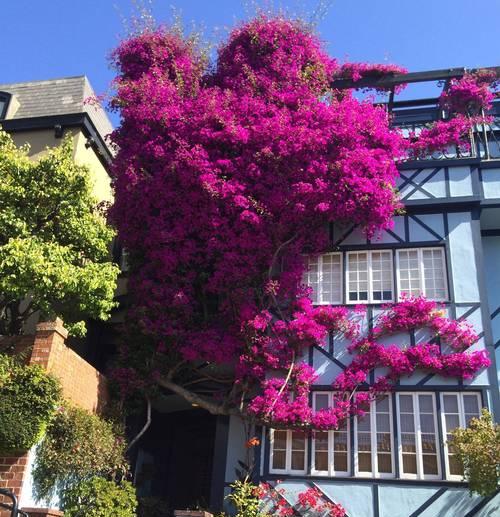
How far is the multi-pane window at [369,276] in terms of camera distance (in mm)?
13289

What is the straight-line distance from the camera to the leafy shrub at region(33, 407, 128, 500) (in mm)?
10680

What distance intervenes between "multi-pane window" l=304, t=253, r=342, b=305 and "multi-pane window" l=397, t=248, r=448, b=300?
1.31m

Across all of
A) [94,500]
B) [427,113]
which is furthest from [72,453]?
[427,113]

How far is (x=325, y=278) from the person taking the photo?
13.8 m

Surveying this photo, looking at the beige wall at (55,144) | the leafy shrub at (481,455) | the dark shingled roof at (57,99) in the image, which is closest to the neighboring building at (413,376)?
the leafy shrub at (481,455)

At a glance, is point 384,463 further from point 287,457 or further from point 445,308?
point 445,308

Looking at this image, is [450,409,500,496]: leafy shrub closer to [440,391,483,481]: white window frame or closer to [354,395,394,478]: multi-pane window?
[440,391,483,481]: white window frame

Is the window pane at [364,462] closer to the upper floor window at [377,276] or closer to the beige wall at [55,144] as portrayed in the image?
the upper floor window at [377,276]

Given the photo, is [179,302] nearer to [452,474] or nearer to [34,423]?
[34,423]

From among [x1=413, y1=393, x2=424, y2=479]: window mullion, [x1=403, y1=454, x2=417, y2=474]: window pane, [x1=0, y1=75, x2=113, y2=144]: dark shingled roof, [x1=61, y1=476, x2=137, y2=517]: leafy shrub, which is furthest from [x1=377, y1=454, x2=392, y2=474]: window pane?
[x1=0, y1=75, x2=113, y2=144]: dark shingled roof

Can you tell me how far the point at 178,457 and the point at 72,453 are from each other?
248 inches

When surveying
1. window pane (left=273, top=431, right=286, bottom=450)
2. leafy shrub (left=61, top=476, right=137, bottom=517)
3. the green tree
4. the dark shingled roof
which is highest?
the dark shingled roof

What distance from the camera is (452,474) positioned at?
37.1 feet

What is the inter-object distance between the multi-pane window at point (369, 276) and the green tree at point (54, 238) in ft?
16.5
